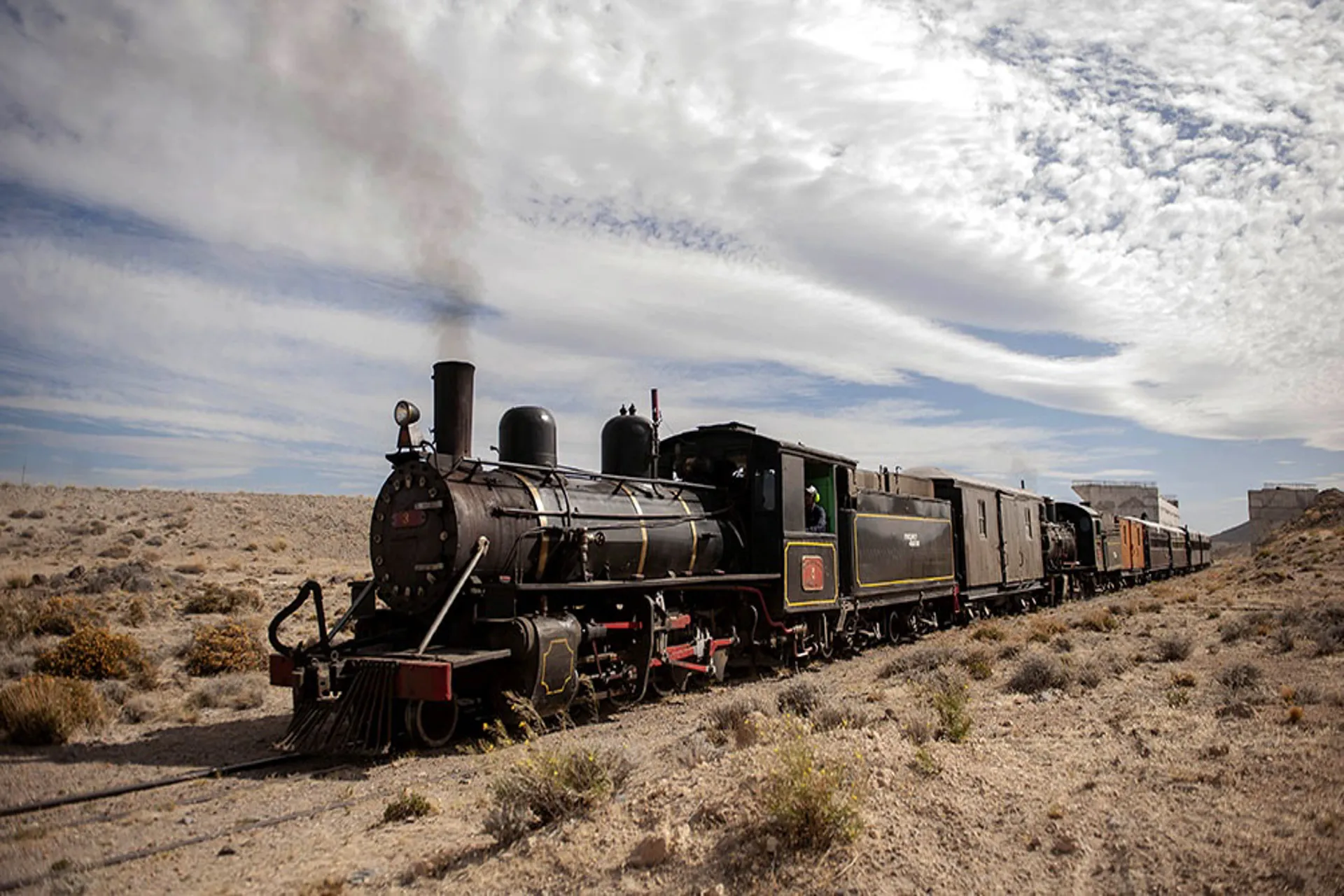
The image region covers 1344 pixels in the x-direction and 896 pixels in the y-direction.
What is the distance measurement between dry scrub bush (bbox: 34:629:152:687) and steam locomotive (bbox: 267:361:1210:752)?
9.58 feet

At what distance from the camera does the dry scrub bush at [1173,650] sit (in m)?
11.9

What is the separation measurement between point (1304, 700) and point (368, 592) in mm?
9096

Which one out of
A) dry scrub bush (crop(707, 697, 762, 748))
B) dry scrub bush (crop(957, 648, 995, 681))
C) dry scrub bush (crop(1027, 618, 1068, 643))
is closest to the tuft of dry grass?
dry scrub bush (crop(957, 648, 995, 681))

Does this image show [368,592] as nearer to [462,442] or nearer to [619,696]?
[462,442]

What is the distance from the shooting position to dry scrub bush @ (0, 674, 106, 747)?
8.34 m

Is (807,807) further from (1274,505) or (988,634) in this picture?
(1274,505)

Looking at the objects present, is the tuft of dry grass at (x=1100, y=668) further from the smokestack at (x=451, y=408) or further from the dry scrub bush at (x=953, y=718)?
the smokestack at (x=451, y=408)

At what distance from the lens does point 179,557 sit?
107 feet

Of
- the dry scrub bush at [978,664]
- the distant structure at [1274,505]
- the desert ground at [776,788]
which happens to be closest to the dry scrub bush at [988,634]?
the desert ground at [776,788]

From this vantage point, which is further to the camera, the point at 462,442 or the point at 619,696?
the point at 619,696

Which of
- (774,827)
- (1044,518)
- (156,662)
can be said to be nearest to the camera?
(774,827)

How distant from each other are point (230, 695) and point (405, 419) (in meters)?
4.82

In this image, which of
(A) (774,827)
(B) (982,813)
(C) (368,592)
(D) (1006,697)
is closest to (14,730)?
(C) (368,592)

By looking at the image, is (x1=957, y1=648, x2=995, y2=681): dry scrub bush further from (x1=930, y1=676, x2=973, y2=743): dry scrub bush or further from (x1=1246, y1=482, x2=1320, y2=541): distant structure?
(x1=1246, y1=482, x2=1320, y2=541): distant structure
